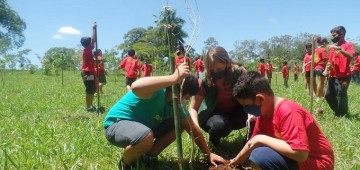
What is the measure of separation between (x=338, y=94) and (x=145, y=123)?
4.16 meters

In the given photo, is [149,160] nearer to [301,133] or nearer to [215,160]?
[215,160]

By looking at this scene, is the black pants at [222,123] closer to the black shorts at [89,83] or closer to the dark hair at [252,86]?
the dark hair at [252,86]

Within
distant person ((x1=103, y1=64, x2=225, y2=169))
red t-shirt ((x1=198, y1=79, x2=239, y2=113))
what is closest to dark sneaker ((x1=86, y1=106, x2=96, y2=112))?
red t-shirt ((x1=198, y1=79, x2=239, y2=113))

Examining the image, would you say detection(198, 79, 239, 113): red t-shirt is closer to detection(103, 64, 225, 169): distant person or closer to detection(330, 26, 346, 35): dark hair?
detection(103, 64, 225, 169): distant person

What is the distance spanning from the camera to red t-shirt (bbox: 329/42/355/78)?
5.86m

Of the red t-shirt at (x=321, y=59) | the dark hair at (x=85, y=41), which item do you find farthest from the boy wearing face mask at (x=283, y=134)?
the red t-shirt at (x=321, y=59)

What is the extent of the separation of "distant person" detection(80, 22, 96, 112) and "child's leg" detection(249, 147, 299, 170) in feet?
16.6

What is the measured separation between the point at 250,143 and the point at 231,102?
135cm

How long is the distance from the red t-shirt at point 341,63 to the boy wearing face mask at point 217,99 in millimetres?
2912

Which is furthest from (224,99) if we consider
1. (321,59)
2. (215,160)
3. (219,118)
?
(321,59)

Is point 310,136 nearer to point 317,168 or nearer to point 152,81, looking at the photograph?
point 317,168

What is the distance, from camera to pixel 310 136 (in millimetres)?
2400

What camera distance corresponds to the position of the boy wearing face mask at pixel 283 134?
225 centimetres

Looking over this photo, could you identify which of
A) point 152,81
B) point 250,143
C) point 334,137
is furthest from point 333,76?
point 152,81
